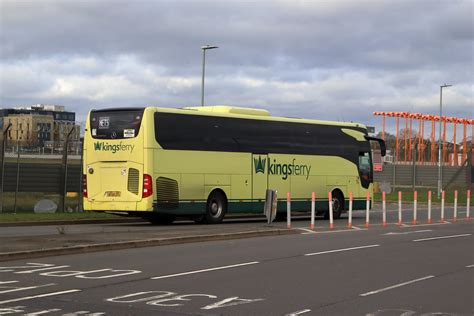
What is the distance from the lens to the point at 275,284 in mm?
11305

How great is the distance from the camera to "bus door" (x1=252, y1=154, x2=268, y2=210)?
1065 inches

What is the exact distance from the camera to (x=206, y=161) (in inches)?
995

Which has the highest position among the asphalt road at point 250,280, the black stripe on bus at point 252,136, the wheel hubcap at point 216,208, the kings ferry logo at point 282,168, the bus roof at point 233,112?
the bus roof at point 233,112

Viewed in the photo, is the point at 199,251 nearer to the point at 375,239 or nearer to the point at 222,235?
the point at 222,235

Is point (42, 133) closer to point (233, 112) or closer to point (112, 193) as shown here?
point (112, 193)

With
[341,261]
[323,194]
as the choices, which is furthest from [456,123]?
[341,261]

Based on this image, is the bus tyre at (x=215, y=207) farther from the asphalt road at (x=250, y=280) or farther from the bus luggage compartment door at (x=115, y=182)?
the asphalt road at (x=250, y=280)

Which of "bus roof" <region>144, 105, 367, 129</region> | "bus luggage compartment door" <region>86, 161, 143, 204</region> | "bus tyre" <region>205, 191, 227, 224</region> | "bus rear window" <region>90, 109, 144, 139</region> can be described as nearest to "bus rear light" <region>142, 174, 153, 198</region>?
"bus luggage compartment door" <region>86, 161, 143, 204</region>

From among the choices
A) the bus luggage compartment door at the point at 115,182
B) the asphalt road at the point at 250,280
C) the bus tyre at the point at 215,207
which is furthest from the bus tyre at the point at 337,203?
the asphalt road at the point at 250,280

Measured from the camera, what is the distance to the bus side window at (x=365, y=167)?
31.3m

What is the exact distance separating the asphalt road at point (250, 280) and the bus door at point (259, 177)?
358 inches

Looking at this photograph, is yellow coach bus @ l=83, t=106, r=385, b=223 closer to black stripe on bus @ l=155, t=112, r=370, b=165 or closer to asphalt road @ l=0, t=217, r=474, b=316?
black stripe on bus @ l=155, t=112, r=370, b=165

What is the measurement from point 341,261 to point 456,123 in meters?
93.9

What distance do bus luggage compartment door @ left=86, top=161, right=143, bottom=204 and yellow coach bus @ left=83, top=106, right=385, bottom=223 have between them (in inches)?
1.2
